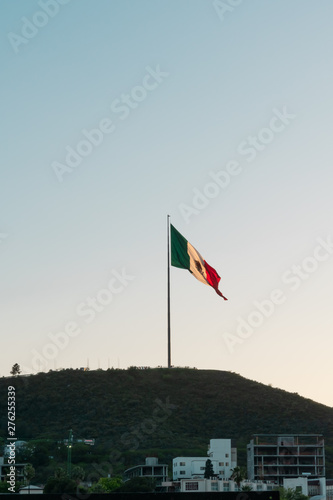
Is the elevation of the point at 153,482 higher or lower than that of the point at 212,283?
lower

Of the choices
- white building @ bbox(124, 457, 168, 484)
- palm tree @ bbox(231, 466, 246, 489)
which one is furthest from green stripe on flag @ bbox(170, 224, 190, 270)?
white building @ bbox(124, 457, 168, 484)

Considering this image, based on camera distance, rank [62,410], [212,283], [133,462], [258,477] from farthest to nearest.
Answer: [62,410]
[133,462]
[258,477]
[212,283]

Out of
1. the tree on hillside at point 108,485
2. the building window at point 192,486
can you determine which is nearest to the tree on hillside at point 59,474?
the tree on hillside at point 108,485

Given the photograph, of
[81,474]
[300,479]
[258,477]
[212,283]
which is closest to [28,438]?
[81,474]

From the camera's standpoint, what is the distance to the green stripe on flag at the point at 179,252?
87.9 meters

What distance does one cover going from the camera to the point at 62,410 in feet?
631

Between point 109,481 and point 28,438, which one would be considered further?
point 28,438

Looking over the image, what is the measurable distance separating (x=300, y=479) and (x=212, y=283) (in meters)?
58.5

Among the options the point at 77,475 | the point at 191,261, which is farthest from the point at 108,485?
the point at 191,261

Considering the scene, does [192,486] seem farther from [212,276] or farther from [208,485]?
[212,276]

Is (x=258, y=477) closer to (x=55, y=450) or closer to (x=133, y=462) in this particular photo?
(x=133, y=462)

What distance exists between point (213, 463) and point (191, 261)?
66.3 metres

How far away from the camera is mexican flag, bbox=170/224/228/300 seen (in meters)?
86.0

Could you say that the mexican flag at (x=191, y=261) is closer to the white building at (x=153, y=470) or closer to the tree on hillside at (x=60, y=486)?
the tree on hillside at (x=60, y=486)
